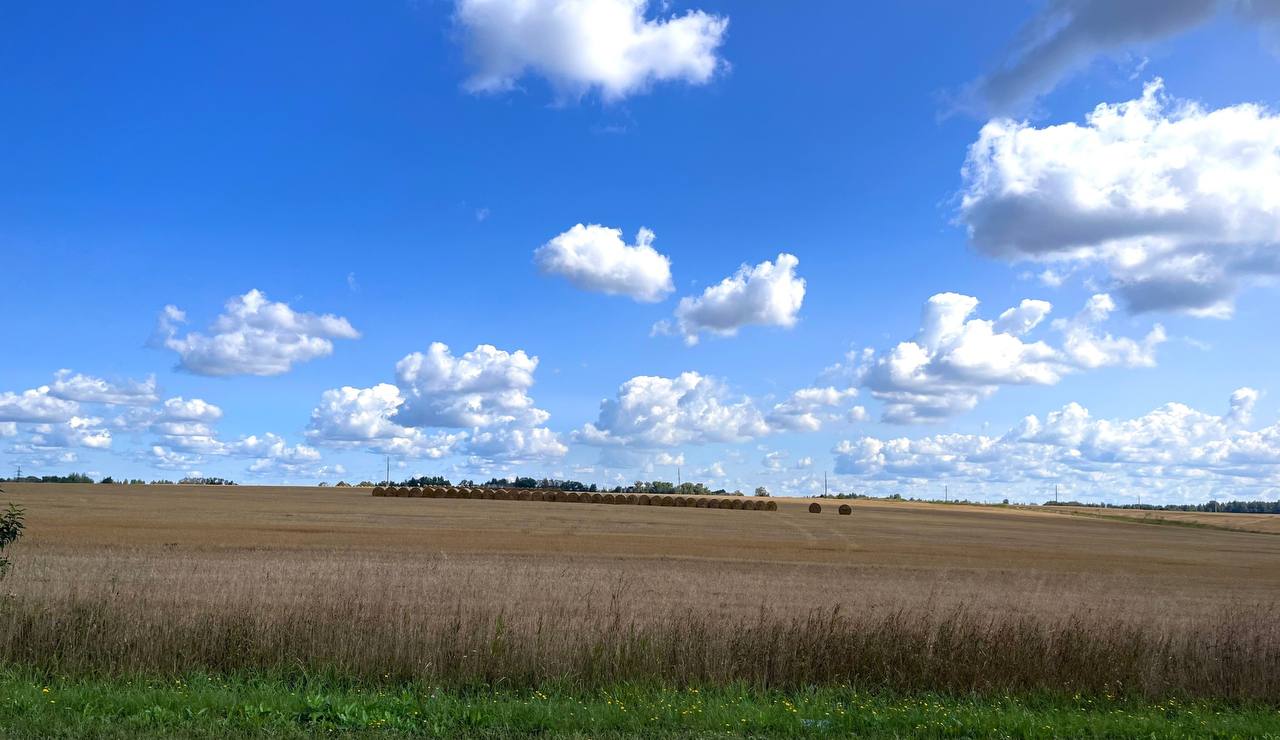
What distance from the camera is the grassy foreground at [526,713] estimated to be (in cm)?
877

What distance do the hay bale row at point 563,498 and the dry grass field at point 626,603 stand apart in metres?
56.5

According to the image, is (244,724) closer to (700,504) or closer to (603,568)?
(603,568)

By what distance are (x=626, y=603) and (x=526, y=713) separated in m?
13.8

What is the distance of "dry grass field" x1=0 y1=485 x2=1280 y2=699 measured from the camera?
11.9 meters

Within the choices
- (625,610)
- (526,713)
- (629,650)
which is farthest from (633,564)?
(526,713)

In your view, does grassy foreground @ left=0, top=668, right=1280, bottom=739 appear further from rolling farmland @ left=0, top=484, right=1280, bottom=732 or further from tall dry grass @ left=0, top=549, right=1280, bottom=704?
tall dry grass @ left=0, top=549, right=1280, bottom=704

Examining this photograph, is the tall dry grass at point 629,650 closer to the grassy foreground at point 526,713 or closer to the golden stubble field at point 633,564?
the grassy foreground at point 526,713

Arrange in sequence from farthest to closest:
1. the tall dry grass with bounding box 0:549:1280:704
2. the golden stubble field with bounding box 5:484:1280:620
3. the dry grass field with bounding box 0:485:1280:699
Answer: the golden stubble field with bounding box 5:484:1280:620 → the dry grass field with bounding box 0:485:1280:699 → the tall dry grass with bounding box 0:549:1280:704

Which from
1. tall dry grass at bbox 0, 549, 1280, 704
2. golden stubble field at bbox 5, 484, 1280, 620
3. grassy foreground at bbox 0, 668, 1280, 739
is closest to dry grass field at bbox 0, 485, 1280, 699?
tall dry grass at bbox 0, 549, 1280, 704

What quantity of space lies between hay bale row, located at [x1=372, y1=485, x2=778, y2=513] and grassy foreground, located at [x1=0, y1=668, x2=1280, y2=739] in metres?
107

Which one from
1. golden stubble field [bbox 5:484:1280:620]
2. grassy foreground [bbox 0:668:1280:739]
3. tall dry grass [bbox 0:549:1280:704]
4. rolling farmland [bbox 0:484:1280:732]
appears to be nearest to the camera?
grassy foreground [bbox 0:668:1280:739]

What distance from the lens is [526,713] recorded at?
9430mm

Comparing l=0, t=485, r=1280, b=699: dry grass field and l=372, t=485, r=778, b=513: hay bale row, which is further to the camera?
l=372, t=485, r=778, b=513: hay bale row

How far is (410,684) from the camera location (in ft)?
36.9
